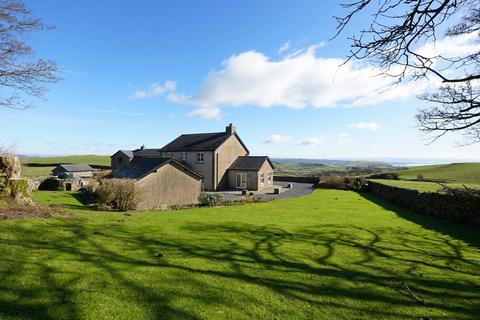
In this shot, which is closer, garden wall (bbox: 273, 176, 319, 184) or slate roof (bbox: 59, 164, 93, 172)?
slate roof (bbox: 59, 164, 93, 172)

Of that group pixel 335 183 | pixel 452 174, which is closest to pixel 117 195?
pixel 335 183

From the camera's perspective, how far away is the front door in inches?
1693

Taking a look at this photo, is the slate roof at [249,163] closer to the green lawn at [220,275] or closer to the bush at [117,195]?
the bush at [117,195]

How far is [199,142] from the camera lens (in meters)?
44.2

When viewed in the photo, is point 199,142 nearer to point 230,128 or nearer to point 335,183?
point 230,128

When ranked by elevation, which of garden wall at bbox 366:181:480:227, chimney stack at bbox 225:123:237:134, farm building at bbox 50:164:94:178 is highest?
chimney stack at bbox 225:123:237:134

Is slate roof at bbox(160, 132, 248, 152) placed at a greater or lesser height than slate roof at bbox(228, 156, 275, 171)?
greater

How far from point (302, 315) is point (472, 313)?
3279mm

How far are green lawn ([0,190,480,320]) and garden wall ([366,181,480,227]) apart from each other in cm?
673

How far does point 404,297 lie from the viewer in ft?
19.7

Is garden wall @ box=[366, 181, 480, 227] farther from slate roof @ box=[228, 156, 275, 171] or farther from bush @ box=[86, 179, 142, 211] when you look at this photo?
bush @ box=[86, 179, 142, 211]

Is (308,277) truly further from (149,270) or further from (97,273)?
(97,273)

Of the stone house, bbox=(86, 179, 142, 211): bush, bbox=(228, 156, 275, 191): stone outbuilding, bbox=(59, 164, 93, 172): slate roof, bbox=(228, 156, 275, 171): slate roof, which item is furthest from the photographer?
bbox=(59, 164, 93, 172): slate roof

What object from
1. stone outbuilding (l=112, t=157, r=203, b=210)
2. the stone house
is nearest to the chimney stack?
the stone house
